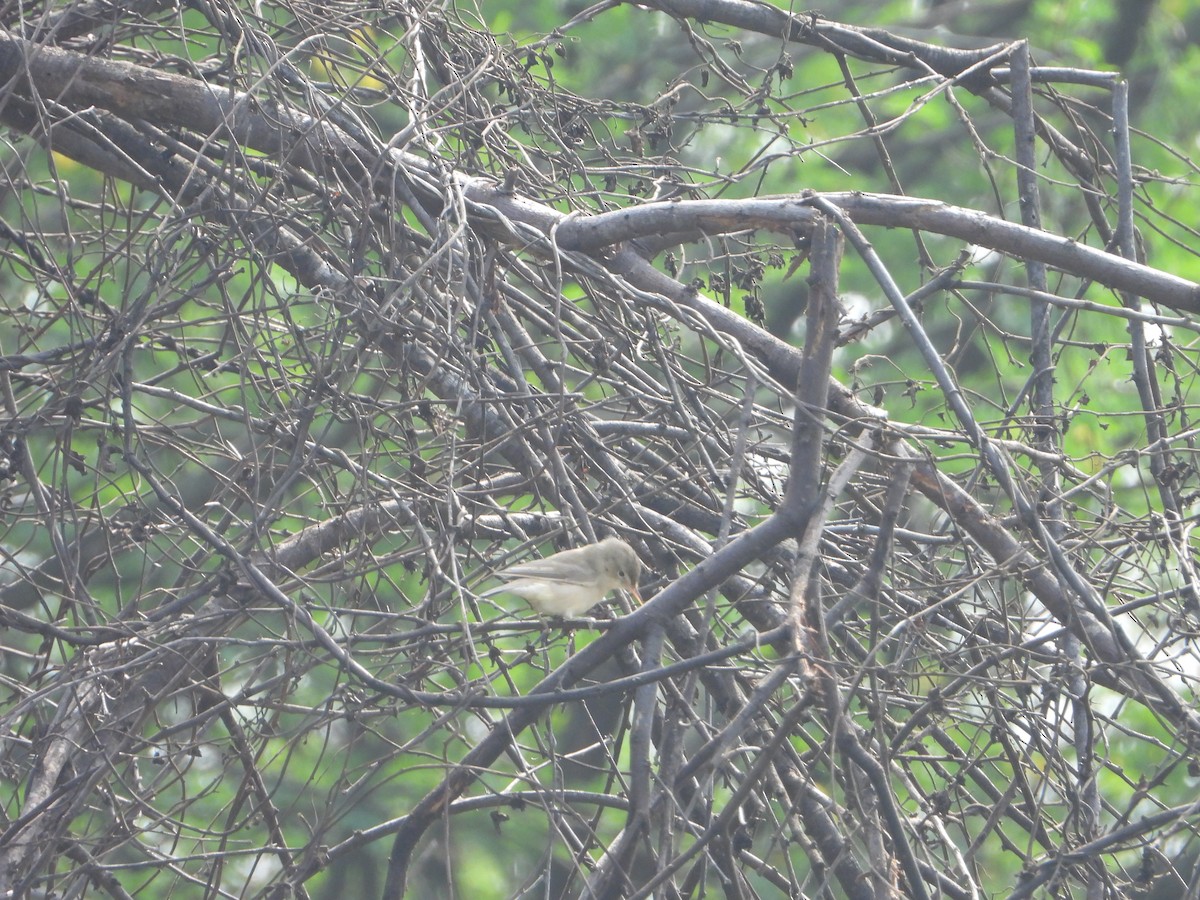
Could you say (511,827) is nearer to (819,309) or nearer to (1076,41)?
(819,309)

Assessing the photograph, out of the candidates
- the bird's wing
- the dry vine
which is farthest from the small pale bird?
the dry vine

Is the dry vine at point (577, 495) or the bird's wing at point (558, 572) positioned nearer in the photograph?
the dry vine at point (577, 495)

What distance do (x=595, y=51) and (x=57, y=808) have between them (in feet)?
26.0

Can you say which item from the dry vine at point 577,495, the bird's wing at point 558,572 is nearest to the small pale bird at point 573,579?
the bird's wing at point 558,572

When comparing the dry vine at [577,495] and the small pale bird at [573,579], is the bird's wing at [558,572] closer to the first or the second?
the small pale bird at [573,579]

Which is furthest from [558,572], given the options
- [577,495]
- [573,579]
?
[577,495]

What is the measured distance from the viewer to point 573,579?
322 cm

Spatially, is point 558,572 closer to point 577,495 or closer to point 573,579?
point 573,579

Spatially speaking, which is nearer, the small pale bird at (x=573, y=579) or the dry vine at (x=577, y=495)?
the dry vine at (x=577, y=495)

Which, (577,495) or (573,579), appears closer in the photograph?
(577,495)

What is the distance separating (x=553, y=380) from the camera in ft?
10.8

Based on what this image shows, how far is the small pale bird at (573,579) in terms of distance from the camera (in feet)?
10.5

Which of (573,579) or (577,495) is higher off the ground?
(577,495)

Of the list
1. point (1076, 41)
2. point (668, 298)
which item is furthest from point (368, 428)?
point (1076, 41)
